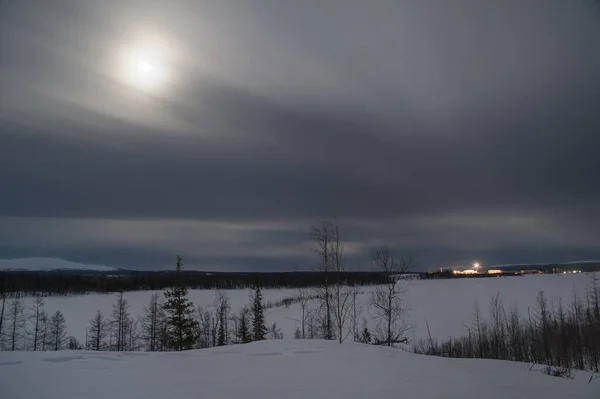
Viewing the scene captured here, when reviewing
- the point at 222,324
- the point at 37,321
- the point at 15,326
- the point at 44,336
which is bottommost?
the point at 44,336

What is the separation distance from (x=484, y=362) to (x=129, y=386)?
1042 centimetres

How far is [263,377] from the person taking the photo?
8.77 metres

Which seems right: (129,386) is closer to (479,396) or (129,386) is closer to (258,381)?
(258,381)

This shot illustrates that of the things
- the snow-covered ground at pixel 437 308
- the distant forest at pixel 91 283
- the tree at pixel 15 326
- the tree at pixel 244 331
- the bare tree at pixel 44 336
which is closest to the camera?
the tree at pixel 244 331

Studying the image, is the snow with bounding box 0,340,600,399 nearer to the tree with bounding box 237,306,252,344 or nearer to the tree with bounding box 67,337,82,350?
the tree with bounding box 237,306,252,344

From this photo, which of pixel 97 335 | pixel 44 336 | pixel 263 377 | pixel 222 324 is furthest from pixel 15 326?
pixel 263 377

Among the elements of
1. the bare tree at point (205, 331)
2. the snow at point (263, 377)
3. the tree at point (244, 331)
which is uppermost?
the snow at point (263, 377)

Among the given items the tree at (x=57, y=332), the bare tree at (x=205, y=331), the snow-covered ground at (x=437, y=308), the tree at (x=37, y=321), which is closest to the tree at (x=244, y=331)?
the bare tree at (x=205, y=331)

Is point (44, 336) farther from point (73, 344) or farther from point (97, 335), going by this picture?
point (97, 335)

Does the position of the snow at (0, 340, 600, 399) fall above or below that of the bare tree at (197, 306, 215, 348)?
above

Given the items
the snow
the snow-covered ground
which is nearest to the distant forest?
the snow-covered ground

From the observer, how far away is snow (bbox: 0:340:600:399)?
7.21 m

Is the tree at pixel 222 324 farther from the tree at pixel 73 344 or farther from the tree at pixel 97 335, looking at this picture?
the tree at pixel 73 344

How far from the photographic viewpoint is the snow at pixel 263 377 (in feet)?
23.7
